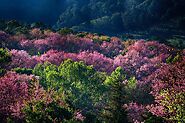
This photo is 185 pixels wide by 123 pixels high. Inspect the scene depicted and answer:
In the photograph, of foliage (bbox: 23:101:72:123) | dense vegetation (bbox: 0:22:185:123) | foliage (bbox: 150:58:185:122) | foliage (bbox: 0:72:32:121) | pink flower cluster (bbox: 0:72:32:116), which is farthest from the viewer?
pink flower cluster (bbox: 0:72:32:116)

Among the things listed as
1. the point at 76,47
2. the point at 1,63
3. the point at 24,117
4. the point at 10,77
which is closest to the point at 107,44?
the point at 76,47

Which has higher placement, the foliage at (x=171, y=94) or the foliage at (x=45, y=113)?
the foliage at (x=45, y=113)

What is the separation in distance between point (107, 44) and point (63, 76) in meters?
57.7

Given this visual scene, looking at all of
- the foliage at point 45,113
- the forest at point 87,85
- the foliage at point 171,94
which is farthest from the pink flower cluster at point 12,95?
the foliage at point 171,94

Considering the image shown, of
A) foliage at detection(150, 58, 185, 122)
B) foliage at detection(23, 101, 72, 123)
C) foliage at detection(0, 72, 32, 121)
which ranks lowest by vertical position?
foliage at detection(150, 58, 185, 122)

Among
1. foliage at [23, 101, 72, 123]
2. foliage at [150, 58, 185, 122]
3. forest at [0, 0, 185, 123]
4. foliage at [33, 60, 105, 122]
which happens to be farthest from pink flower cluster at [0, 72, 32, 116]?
foliage at [150, 58, 185, 122]

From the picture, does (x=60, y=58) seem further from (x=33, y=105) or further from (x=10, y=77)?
(x=33, y=105)

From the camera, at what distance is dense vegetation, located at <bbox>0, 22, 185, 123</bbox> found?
4666cm

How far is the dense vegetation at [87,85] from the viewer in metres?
46.7

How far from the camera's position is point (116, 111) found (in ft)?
164

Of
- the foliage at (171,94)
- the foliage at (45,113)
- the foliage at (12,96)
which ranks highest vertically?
the foliage at (12,96)

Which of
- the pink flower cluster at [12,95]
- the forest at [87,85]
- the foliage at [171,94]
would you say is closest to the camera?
the foliage at [171,94]

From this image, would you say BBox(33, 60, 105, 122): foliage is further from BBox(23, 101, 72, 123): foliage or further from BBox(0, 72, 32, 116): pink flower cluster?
BBox(23, 101, 72, 123): foliage

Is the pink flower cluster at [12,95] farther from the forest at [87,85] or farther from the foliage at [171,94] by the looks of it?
the foliage at [171,94]
